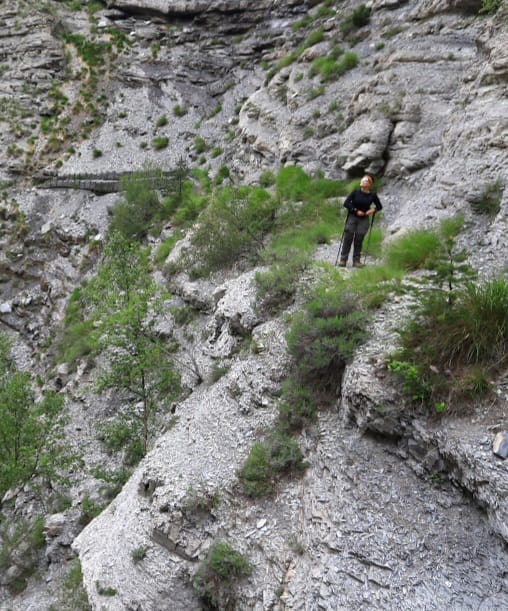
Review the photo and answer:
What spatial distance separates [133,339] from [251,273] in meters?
3.21

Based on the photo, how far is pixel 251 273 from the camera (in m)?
10.0

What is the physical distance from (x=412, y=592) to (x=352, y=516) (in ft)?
3.01

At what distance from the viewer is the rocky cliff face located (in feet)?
14.4

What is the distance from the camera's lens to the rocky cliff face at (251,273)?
4.39m

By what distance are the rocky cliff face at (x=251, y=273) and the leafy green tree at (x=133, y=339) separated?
926 millimetres

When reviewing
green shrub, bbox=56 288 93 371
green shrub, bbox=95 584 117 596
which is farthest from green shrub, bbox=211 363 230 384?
green shrub, bbox=56 288 93 371

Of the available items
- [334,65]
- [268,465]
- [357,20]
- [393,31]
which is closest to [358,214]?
[268,465]

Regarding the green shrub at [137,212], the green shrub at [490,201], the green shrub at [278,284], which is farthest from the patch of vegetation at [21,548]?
the green shrub at [490,201]

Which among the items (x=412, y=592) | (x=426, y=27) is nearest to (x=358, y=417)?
(x=412, y=592)

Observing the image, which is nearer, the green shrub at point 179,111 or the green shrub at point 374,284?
the green shrub at point 374,284

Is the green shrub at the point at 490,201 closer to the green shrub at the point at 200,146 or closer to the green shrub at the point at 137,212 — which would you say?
the green shrub at the point at 137,212

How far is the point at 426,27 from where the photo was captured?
15172mm

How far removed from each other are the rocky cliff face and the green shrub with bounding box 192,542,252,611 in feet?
0.50

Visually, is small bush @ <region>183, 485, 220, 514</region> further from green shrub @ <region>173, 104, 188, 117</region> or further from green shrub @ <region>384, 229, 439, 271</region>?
green shrub @ <region>173, 104, 188, 117</region>
